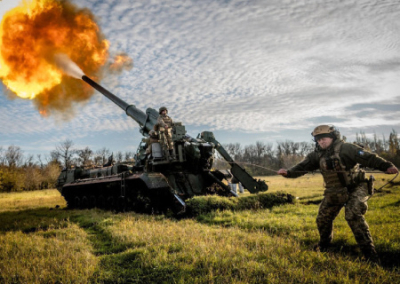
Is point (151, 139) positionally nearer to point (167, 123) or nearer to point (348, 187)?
point (167, 123)

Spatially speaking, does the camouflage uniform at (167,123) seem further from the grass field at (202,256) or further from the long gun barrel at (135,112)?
the grass field at (202,256)

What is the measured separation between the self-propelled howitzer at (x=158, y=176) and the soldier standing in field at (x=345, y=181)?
199 inches

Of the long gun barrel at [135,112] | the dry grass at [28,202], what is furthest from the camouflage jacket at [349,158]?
the dry grass at [28,202]

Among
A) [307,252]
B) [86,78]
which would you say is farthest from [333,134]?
[86,78]

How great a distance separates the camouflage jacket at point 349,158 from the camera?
4449mm

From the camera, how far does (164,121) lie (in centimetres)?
1041

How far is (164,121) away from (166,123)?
0.10 meters

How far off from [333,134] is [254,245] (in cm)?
246

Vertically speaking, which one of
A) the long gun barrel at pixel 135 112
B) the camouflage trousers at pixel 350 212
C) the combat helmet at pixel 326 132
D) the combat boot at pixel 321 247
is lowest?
the combat boot at pixel 321 247

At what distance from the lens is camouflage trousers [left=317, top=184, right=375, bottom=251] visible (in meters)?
4.46

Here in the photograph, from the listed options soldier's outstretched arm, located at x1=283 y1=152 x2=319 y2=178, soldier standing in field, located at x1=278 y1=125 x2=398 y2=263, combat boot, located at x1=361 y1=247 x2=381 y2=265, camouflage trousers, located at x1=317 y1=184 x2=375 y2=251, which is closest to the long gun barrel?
soldier's outstretched arm, located at x1=283 y1=152 x2=319 y2=178

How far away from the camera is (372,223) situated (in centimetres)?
664

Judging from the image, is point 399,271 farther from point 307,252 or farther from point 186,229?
point 186,229

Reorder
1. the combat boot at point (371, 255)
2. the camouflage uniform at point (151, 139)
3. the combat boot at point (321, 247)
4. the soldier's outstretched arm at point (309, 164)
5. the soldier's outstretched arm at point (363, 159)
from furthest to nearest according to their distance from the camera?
the camouflage uniform at point (151, 139), the soldier's outstretched arm at point (309, 164), the combat boot at point (321, 247), the soldier's outstretched arm at point (363, 159), the combat boot at point (371, 255)
